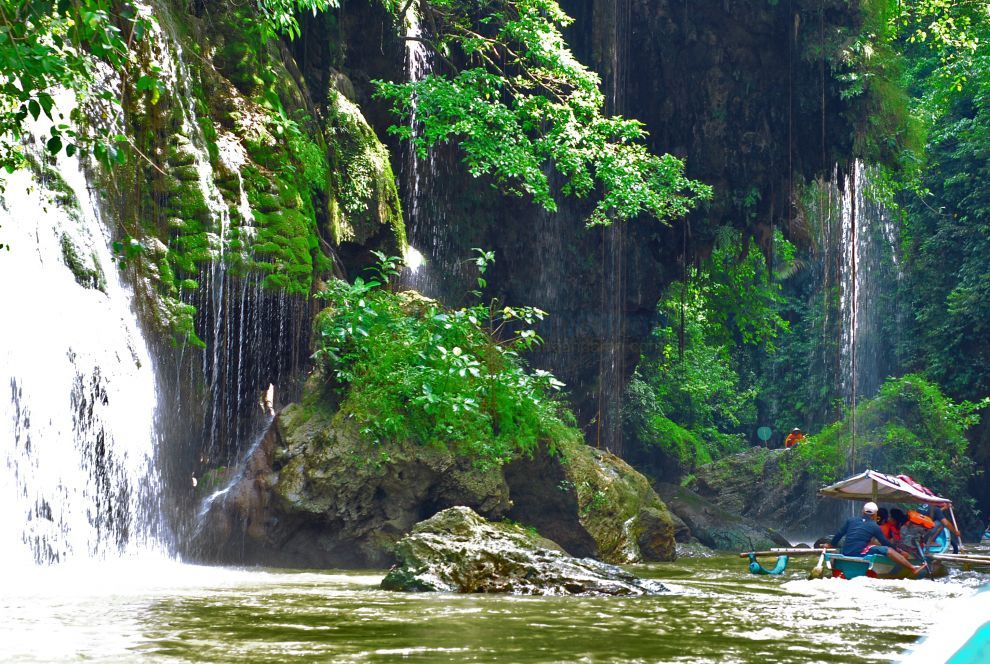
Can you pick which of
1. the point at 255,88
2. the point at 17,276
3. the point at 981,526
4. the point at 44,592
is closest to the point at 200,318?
the point at 17,276

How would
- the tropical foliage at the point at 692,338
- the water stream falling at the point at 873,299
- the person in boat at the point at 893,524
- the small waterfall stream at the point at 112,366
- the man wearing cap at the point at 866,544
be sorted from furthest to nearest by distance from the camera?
the water stream falling at the point at 873,299 < the tropical foliage at the point at 692,338 < the person in boat at the point at 893,524 < the man wearing cap at the point at 866,544 < the small waterfall stream at the point at 112,366

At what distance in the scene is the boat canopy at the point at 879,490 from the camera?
699 inches

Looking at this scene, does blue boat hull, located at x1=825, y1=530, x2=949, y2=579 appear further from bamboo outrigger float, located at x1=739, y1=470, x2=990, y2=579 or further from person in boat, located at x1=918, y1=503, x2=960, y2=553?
person in boat, located at x1=918, y1=503, x2=960, y2=553

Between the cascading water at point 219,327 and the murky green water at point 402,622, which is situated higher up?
the cascading water at point 219,327

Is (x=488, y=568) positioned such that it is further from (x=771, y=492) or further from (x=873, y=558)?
(x=771, y=492)

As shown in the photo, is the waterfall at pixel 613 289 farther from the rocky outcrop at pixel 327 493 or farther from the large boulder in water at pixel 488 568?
the large boulder in water at pixel 488 568

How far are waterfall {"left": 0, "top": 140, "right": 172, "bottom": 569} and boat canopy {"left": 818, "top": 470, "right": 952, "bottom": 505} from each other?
446 inches

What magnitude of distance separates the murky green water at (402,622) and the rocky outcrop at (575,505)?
3.96 metres

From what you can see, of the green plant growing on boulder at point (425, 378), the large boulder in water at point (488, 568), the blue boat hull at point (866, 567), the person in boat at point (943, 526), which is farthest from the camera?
the person in boat at point (943, 526)

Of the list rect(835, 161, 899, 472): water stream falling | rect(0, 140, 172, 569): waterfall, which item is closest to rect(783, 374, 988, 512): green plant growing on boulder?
rect(835, 161, 899, 472): water stream falling

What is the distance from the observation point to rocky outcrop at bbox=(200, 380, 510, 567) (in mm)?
13422

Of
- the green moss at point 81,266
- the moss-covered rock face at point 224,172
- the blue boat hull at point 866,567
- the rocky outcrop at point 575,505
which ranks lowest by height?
the blue boat hull at point 866,567

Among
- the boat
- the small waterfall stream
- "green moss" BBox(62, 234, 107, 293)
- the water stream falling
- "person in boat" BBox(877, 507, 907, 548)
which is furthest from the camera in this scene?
the water stream falling

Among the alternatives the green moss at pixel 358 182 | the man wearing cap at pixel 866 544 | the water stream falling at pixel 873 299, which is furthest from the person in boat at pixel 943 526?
the water stream falling at pixel 873 299
